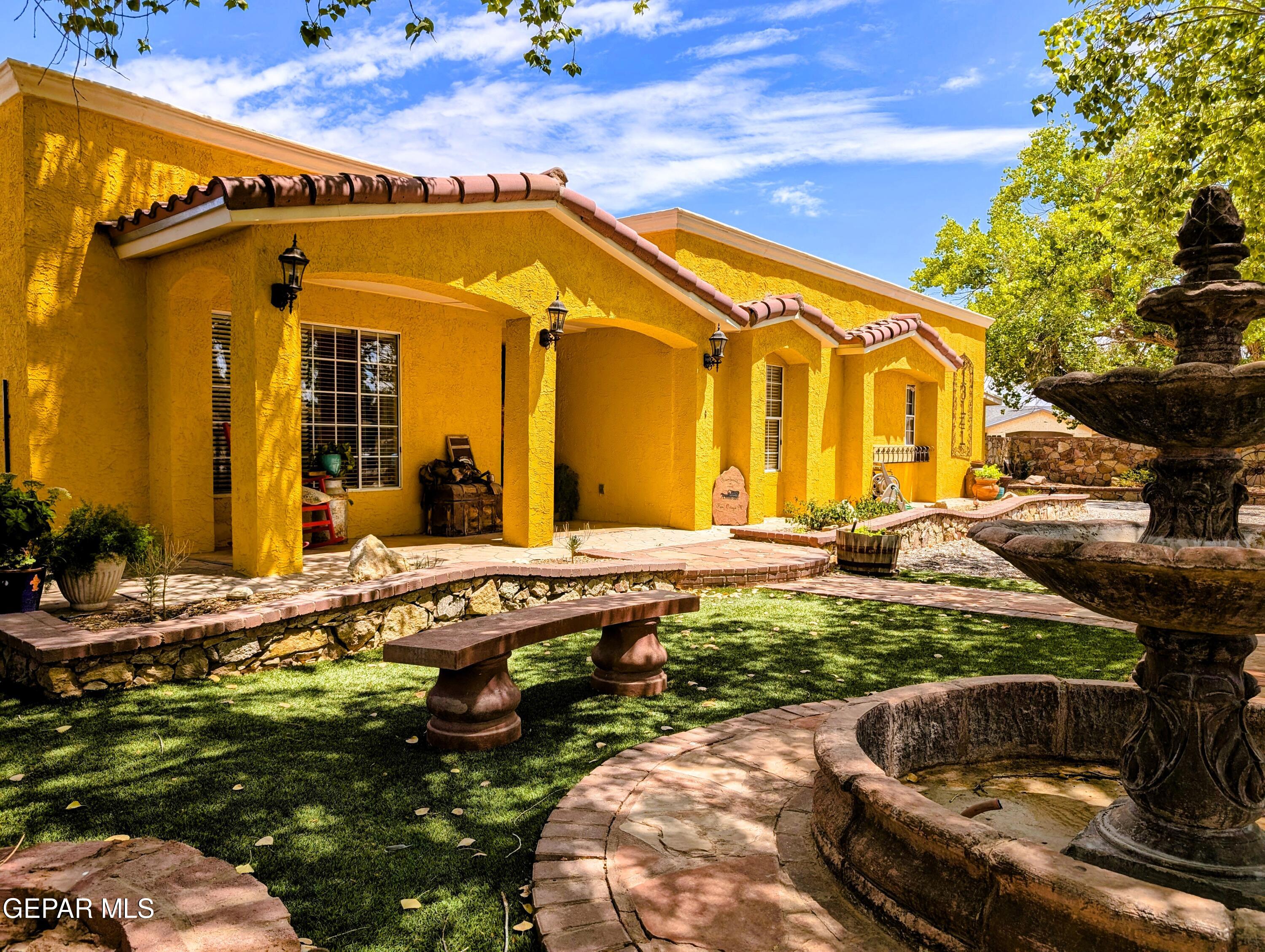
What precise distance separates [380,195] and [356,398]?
3213 millimetres

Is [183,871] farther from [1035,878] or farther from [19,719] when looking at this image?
[19,719]

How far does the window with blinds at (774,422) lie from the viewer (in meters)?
14.2

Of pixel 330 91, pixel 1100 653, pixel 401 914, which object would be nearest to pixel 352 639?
pixel 401 914

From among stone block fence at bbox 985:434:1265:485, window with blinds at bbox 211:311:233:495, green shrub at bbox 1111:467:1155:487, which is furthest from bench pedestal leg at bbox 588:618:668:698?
stone block fence at bbox 985:434:1265:485

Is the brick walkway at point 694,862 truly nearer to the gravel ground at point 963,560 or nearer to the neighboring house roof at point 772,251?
the gravel ground at point 963,560

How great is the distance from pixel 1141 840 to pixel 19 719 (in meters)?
5.31

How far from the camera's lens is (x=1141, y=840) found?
2787 millimetres

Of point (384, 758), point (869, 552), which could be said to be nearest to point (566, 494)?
point (869, 552)

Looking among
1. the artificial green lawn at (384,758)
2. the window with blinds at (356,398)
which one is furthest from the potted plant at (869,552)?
the window with blinds at (356,398)

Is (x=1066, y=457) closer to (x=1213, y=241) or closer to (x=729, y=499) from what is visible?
(x=729, y=499)

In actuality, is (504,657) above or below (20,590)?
below

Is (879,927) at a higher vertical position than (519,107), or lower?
lower

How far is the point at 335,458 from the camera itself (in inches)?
378

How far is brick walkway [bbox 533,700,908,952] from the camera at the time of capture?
8.19ft
